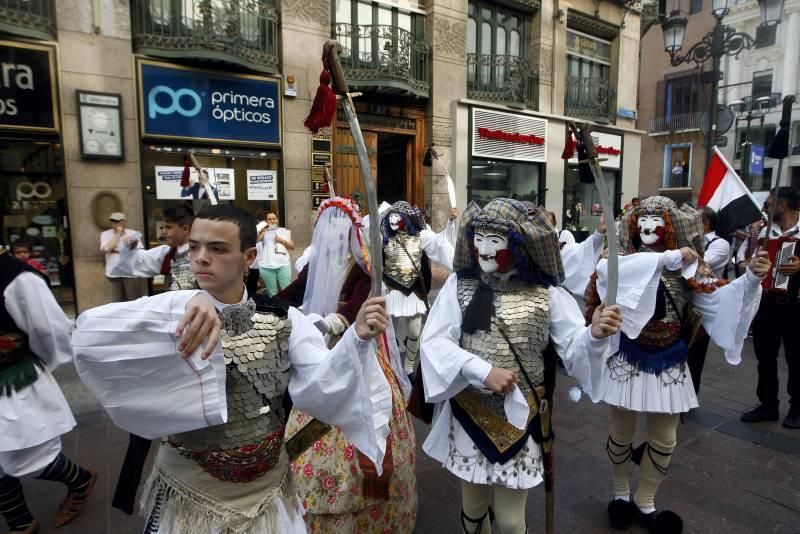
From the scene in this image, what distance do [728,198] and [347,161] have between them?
29.4 feet

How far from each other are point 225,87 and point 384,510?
356 inches

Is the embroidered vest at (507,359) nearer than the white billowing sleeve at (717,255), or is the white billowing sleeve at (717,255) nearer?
the embroidered vest at (507,359)

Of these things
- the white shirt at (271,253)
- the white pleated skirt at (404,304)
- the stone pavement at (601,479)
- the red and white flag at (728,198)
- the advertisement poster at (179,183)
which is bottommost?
the stone pavement at (601,479)

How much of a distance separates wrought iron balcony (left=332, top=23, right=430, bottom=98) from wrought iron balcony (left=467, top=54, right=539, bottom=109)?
212 cm

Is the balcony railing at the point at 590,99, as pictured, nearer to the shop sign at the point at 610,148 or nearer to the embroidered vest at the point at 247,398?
the shop sign at the point at 610,148

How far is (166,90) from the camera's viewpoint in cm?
899

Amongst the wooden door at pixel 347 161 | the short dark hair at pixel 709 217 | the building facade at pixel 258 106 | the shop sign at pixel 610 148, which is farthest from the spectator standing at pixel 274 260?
the shop sign at pixel 610 148

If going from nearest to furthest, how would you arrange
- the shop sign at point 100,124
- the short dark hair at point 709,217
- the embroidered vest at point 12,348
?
the embroidered vest at point 12,348
the short dark hair at point 709,217
the shop sign at point 100,124

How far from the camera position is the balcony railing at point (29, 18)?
24.5 ft

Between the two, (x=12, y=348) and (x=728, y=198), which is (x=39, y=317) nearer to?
(x=12, y=348)

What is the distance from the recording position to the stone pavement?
10.5ft

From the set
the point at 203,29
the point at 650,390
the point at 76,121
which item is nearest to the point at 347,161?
the point at 203,29

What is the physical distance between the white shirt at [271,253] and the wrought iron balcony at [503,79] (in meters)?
7.28

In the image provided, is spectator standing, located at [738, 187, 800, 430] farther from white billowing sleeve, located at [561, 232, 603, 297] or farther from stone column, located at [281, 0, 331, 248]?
stone column, located at [281, 0, 331, 248]
